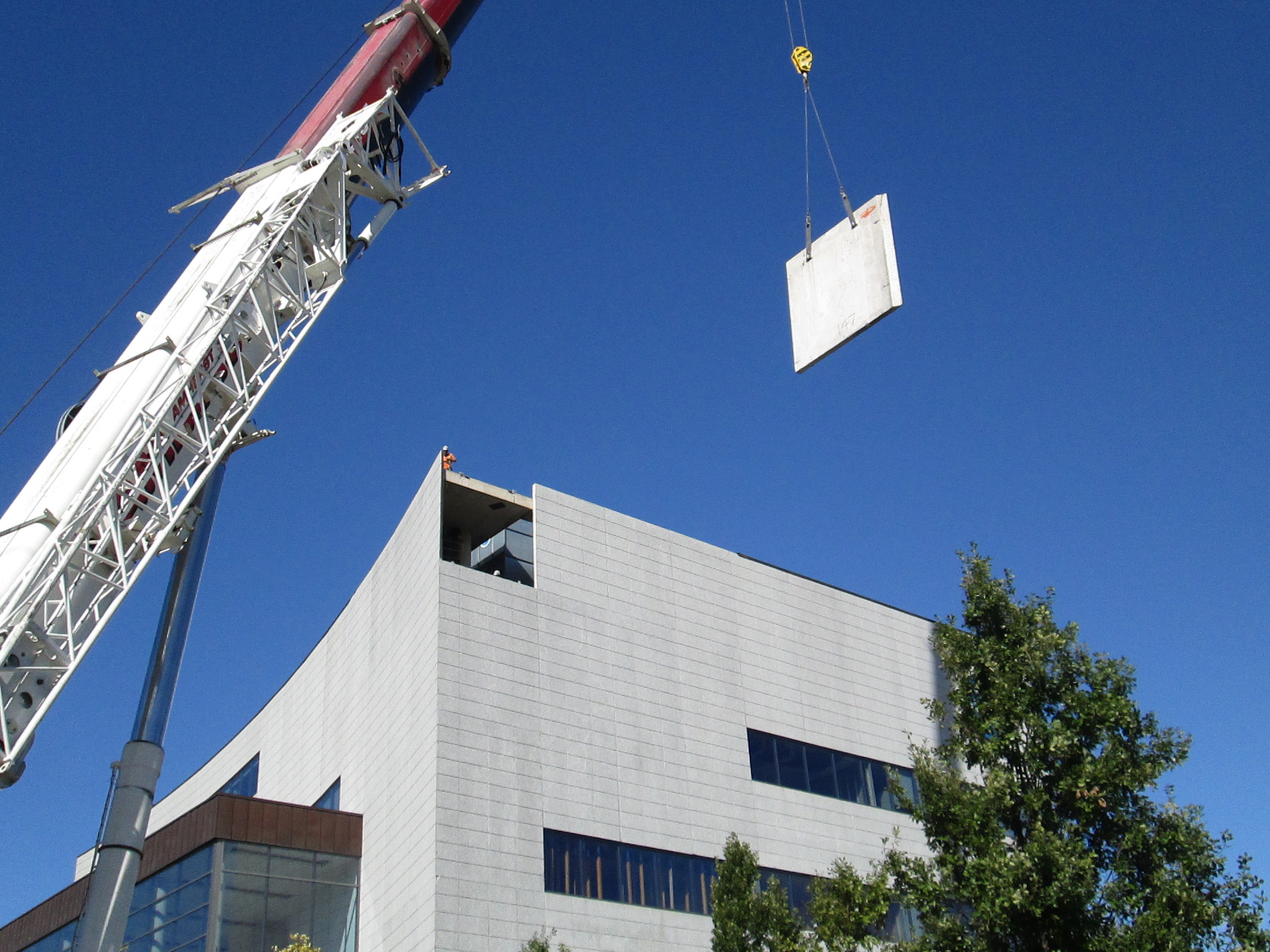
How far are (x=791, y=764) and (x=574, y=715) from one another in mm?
7493

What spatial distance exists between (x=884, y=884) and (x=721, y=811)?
13038 mm

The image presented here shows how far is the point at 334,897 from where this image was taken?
30.0m

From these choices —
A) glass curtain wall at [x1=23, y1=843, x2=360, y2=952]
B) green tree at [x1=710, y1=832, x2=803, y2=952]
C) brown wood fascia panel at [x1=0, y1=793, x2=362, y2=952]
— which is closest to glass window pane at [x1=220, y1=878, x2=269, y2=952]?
glass curtain wall at [x1=23, y1=843, x2=360, y2=952]

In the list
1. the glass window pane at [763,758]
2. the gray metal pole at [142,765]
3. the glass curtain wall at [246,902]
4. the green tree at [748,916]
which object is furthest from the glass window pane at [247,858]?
the green tree at [748,916]

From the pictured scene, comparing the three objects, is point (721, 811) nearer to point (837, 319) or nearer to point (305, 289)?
point (837, 319)

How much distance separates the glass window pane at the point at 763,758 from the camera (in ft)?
111

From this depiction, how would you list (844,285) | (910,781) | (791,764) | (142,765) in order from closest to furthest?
(142,765)
(844,285)
(791,764)
(910,781)

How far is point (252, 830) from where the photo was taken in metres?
28.8

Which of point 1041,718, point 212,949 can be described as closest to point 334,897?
point 212,949

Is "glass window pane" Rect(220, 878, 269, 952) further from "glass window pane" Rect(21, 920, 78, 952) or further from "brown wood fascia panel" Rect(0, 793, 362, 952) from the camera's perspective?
"glass window pane" Rect(21, 920, 78, 952)

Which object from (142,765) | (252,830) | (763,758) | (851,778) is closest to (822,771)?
(851,778)

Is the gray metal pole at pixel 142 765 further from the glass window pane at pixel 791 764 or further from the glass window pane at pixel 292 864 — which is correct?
the glass window pane at pixel 791 764

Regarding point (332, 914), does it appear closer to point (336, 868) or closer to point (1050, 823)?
point (336, 868)

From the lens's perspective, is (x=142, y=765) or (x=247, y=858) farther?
(x=247, y=858)
